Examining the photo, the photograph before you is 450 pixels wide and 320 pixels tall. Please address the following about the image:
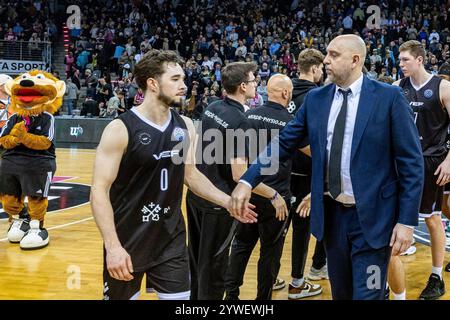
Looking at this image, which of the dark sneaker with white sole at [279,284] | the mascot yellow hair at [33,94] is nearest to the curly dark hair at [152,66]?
the dark sneaker with white sole at [279,284]

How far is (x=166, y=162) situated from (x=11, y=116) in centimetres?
438

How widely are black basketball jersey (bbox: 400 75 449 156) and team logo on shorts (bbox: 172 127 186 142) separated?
→ 8.96 ft

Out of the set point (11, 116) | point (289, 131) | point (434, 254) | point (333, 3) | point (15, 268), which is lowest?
point (15, 268)

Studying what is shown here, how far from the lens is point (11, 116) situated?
A: 24.1 ft

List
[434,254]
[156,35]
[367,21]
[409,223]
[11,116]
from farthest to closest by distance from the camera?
1. [156,35]
2. [367,21]
3. [11,116]
4. [434,254]
5. [409,223]

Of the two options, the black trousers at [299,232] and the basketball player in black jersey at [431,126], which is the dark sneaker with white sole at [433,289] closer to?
the basketball player in black jersey at [431,126]

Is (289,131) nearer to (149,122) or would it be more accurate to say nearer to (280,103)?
(149,122)

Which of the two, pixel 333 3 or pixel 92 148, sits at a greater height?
pixel 333 3

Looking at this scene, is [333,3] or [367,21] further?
[333,3]

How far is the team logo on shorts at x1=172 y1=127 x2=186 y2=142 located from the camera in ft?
11.9

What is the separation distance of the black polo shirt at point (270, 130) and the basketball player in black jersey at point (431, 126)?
55.5 inches

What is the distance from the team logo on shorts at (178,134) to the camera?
3628mm

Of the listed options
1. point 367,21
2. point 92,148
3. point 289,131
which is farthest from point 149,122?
point 367,21
